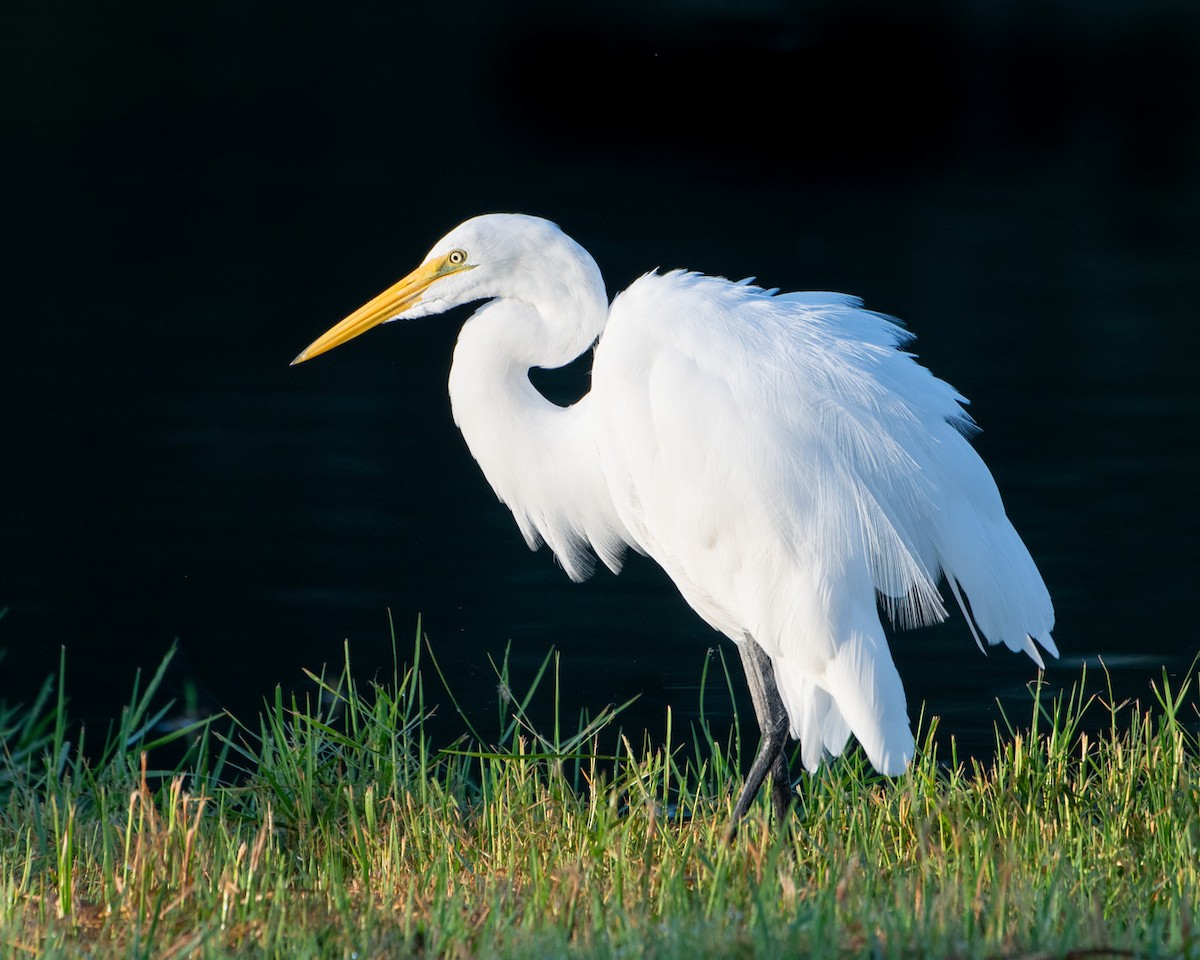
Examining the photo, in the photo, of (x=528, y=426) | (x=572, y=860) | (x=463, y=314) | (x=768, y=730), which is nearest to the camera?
(x=572, y=860)

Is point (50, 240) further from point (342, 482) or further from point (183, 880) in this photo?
point (183, 880)

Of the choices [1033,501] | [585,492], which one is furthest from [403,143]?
[585,492]

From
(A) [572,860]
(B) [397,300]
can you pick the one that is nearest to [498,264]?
(B) [397,300]

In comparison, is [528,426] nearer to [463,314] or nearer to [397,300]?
[397,300]

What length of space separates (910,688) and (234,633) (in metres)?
2.46

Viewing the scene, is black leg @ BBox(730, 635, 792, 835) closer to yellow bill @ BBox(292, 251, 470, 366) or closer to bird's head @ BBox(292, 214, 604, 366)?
bird's head @ BBox(292, 214, 604, 366)

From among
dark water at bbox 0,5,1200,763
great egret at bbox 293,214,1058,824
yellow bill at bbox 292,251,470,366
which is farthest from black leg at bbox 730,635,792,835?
yellow bill at bbox 292,251,470,366

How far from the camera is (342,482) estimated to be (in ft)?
27.4

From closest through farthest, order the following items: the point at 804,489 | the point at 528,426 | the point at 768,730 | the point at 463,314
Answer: the point at 804,489 < the point at 768,730 < the point at 528,426 < the point at 463,314

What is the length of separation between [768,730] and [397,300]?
4.37 ft

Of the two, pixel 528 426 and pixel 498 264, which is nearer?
pixel 498 264

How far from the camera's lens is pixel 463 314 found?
1115 cm

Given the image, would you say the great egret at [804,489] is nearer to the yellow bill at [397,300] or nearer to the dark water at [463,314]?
the yellow bill at [397,300]

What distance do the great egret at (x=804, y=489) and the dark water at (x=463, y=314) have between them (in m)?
1.17
